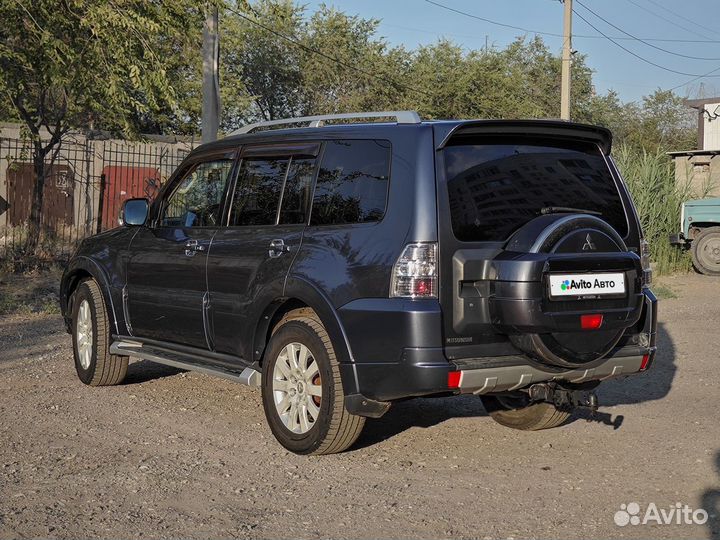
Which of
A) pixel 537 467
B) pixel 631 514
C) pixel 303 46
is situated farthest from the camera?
pixel 303 46

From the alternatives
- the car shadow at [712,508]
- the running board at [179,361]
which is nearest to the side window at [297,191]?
the running board at [179,361]

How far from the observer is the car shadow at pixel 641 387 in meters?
7.65

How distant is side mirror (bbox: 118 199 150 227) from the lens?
290 inches

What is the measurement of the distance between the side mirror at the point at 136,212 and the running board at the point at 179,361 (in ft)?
3.01

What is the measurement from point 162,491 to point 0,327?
700 cm

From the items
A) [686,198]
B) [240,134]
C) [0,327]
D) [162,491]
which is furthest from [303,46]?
[162,491]

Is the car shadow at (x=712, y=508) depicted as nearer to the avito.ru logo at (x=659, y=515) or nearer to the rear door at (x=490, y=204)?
the avito.ru logo at (x=659, y=515)

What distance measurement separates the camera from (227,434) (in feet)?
20.6

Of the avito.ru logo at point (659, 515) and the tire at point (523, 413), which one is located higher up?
the tire at point (523, 413)

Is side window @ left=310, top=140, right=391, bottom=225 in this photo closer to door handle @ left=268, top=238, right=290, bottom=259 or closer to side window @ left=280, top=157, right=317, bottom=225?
side window @ left=280, top=157, right=317, bottom=225

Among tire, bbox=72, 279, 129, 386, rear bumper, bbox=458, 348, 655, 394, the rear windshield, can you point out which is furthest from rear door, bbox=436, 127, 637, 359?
tire, bbox=72, 279, 129, 386

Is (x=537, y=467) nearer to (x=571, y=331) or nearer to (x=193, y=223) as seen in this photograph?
(x=571, y=331)

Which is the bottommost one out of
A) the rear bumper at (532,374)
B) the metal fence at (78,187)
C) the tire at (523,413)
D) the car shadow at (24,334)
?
the tire at (523,413)

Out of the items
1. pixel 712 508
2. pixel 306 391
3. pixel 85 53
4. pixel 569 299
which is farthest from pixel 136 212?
pixel 85 53
